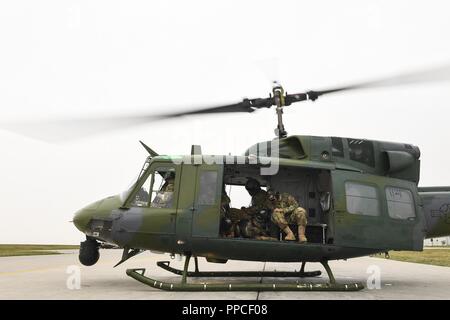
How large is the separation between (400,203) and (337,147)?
176 centimetres

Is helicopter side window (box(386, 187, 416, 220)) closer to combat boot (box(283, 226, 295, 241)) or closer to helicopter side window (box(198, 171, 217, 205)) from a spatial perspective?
combat boot (box(283, 226, 295, 241))

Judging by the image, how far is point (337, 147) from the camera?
9.41 metres

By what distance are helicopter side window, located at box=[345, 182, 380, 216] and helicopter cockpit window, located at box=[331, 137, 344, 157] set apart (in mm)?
729

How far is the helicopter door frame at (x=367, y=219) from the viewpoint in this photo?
8.73 metres

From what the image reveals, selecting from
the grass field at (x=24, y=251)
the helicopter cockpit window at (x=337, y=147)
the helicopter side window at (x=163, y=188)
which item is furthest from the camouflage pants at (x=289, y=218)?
the grass field at (x=24, y=251)

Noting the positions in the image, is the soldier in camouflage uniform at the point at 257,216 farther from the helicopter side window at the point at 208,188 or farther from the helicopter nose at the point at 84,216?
the helicopter nose at the point at 84,216

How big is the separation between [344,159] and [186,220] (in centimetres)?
361

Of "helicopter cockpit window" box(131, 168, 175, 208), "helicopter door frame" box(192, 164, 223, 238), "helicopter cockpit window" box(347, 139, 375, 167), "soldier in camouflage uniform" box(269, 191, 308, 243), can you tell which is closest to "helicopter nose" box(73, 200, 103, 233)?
"helicopter cockpit window" box(131, 168, 175, 208)

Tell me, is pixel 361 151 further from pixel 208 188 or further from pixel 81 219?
pixel 81 219

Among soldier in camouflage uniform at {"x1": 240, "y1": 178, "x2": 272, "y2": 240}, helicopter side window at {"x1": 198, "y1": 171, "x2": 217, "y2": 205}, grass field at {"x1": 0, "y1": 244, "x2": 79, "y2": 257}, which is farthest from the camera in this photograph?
grass field at {"x1": 0, "y1": 244, "x2": 79, "y2": 257}

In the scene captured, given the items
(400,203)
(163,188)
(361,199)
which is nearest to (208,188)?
(163,188)

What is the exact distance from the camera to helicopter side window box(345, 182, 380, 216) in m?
8.86
